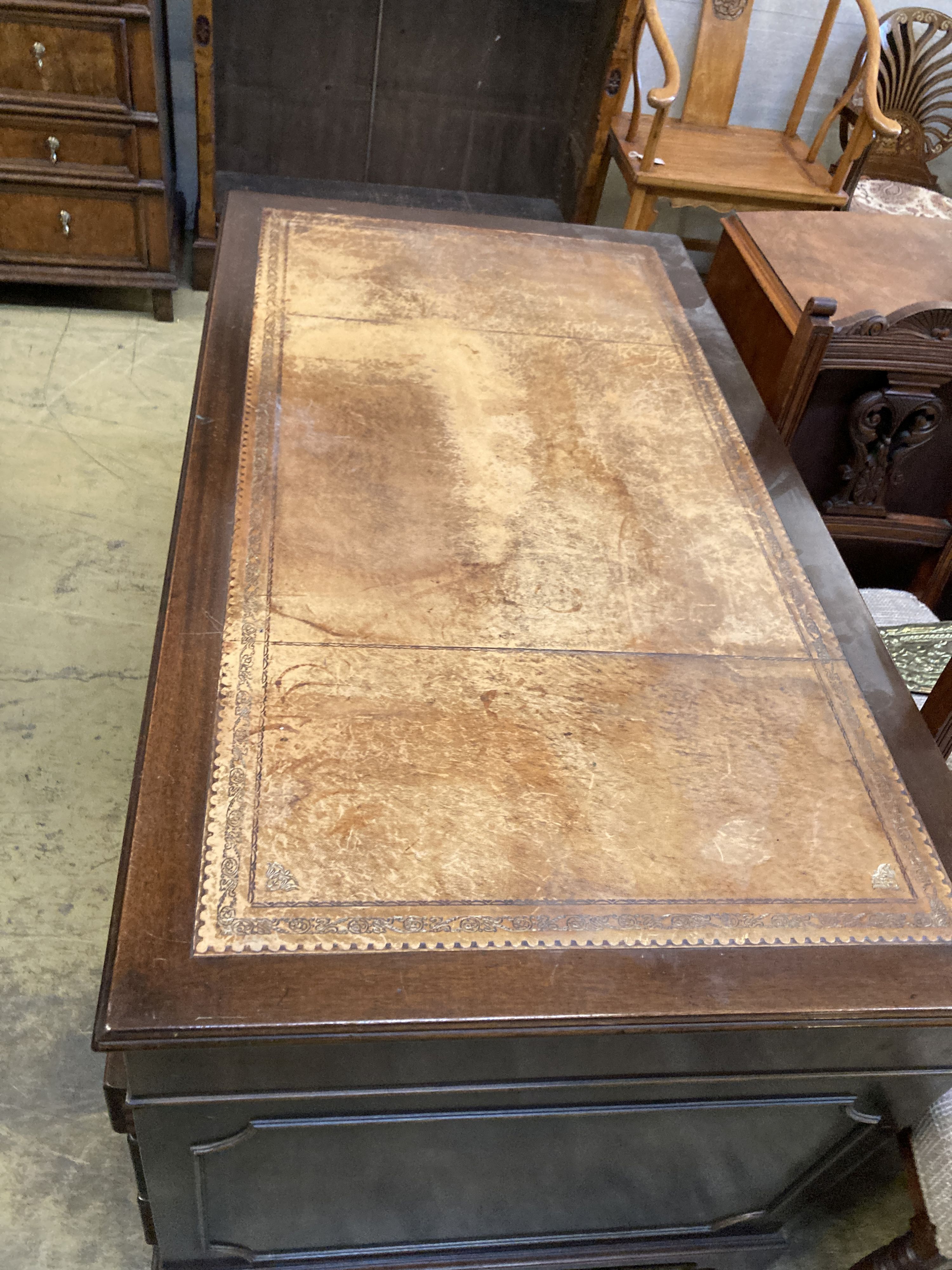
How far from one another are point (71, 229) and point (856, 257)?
89.0 inches

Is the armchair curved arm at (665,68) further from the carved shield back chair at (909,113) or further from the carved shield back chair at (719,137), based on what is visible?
the carved shield back chair at (909,113)

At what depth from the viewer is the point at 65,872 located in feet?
6.34

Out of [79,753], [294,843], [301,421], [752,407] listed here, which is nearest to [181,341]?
[79,753]

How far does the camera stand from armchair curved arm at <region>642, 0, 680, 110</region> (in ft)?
9.80

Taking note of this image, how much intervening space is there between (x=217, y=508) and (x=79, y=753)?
89 centimetres

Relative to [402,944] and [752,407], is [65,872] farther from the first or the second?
[752,407]

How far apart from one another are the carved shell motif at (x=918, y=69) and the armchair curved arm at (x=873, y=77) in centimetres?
27

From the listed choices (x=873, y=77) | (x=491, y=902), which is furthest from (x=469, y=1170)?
(x=873, y=77)

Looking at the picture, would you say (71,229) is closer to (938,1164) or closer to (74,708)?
(74,708)

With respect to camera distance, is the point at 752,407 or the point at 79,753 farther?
the point at 79,753

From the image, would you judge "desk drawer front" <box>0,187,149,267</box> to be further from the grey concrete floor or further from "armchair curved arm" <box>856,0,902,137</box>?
"armchair curved arm" <box>856,0,902,137</box>

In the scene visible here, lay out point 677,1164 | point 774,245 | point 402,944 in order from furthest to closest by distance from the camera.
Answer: point 774,245 < point 677,1164 < point 402,944

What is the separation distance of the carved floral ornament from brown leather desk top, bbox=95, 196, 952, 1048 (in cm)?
245

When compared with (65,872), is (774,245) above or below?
above
